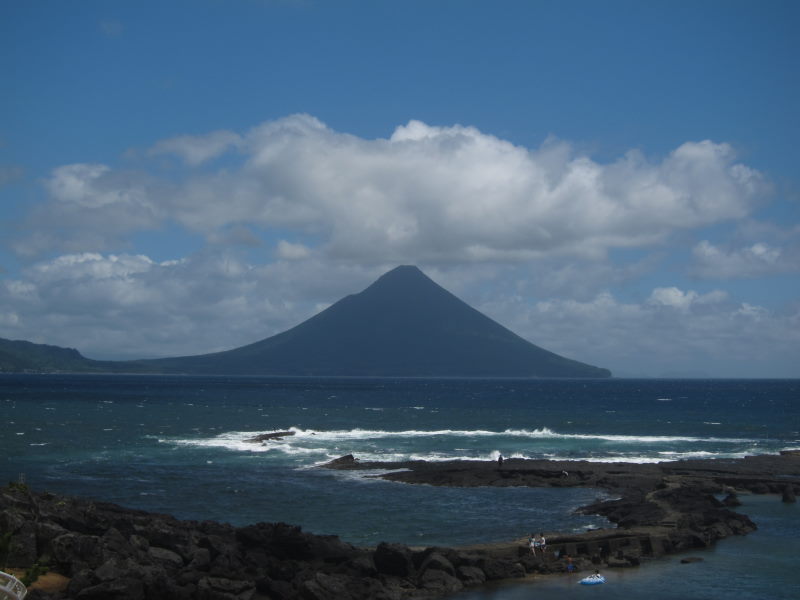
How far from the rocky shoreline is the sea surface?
1.31 meters

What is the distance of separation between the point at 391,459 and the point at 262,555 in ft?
106

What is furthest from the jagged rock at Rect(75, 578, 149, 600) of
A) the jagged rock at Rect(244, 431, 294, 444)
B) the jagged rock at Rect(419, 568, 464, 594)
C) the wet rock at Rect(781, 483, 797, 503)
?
the jagged rock at Rect(244, 431, 294, 444)

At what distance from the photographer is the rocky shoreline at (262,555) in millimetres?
21562

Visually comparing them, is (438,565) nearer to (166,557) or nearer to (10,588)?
(166,557)

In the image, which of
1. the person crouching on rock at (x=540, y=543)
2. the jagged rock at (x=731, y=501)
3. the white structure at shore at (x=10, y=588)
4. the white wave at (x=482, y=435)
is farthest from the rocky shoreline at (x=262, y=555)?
the white wave at (x=482, y=435)

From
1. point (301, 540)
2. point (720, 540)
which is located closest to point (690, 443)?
point (720, 540)

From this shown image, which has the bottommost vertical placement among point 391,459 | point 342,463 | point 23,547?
point 391,459

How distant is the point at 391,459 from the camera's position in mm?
56688

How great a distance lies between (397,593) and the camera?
23422 mm

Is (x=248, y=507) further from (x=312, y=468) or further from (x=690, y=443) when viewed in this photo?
(x=690, y=443)

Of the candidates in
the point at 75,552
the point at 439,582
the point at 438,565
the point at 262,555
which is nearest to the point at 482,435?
the point at 438,565

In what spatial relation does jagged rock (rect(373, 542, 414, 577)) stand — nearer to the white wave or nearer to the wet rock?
the wet rock

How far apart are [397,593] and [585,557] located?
7854mm

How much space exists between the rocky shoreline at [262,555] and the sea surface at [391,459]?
4.28ft
